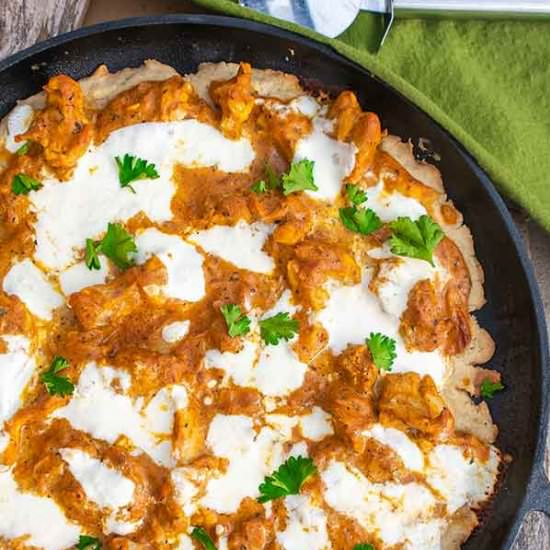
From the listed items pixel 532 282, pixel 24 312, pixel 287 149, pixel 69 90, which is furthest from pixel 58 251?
pixel 532 282

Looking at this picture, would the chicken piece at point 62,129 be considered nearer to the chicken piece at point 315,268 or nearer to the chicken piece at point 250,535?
the chicken piece at point 315,268

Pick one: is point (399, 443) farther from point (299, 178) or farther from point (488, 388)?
point (299, 178)

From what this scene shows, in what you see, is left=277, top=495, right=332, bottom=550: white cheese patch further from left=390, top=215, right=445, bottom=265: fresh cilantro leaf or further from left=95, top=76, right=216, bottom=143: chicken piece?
left=95, top=76, right=216, bottom=143: chicken piece

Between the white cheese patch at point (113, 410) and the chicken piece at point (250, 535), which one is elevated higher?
the white cheese patch at point (113, 410)

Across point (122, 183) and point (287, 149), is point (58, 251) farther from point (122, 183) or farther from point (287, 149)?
point (287, 149)

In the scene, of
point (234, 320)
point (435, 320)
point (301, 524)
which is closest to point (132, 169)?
point (234, 320)

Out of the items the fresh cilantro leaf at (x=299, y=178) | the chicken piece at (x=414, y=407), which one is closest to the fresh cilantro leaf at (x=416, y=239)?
the fresh cilantro leaf at (x=299, y=178)
